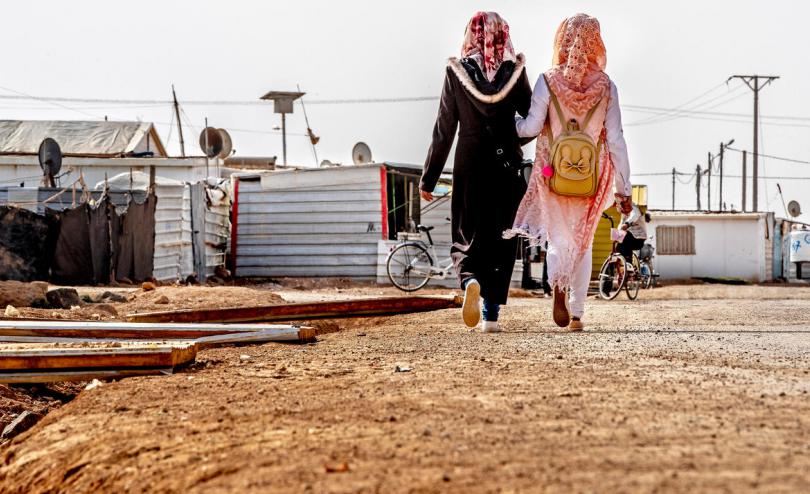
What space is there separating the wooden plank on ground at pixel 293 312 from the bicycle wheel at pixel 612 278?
7749 mm

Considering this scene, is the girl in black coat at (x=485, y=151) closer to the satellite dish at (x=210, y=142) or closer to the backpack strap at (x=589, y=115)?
the backpack strap at (x=589, y=115)

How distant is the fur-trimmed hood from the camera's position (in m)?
7.31

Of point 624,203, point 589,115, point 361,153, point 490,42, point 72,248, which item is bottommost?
point 72,248

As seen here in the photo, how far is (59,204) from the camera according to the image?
21.3 meters

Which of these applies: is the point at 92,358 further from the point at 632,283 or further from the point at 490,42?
the point at 632,283

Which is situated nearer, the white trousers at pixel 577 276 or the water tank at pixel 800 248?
the white trousers at pixel 577 276

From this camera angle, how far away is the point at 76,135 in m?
41.1

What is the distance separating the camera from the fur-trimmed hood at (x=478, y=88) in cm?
731

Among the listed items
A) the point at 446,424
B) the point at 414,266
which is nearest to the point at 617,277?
the point at 414,266

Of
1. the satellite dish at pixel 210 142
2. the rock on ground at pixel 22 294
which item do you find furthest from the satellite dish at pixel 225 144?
the rock on ground at pixel 22 294

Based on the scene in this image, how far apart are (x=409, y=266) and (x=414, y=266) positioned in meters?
0.14

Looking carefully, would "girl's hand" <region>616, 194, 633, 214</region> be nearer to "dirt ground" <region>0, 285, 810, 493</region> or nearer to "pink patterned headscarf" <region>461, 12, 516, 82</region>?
"pink patterned headscarf" <region>461, 12, 516, 82</region>

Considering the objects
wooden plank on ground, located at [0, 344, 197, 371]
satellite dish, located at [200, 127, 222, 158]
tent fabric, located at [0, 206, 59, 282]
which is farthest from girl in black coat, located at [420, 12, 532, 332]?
satellite dish, located at [200, 127, 222, 158]

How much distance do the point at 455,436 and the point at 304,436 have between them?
461mm
